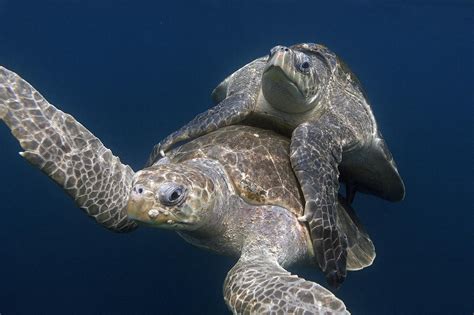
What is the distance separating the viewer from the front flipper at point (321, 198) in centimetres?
379

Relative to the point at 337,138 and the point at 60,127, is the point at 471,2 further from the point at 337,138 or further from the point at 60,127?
the point at 60,127

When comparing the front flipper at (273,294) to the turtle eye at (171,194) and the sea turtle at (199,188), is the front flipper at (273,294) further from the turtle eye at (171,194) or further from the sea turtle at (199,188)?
the turtle eye at (171,194)

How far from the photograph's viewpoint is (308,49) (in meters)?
5.57

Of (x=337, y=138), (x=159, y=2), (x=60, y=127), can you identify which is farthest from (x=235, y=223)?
(x=159, y=2)

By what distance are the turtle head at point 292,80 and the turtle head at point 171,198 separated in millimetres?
1610

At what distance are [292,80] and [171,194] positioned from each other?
→ 2144mm

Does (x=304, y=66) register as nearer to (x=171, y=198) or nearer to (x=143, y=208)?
(x=171, y=198)

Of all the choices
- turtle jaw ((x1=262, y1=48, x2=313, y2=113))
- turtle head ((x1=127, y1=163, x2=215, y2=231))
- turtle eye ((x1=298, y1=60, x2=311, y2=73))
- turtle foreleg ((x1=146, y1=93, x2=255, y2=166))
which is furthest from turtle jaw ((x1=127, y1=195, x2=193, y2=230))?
turtle eye ((x1=298, y1=60, x2=311, y2=73))

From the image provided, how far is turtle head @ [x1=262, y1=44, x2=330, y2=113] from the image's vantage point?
14.1 ft

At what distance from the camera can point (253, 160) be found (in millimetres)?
4262

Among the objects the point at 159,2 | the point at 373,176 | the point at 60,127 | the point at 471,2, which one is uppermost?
the point at 159,2

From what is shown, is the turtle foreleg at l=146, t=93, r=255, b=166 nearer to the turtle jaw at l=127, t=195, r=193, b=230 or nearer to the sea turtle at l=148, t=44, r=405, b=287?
the sea turtle at l=148, t=44, r=405, b=287

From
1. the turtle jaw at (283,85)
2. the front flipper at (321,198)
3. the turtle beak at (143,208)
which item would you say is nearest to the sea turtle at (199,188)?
the turtle beak at (143,208)

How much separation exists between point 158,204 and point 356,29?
3706 cm
